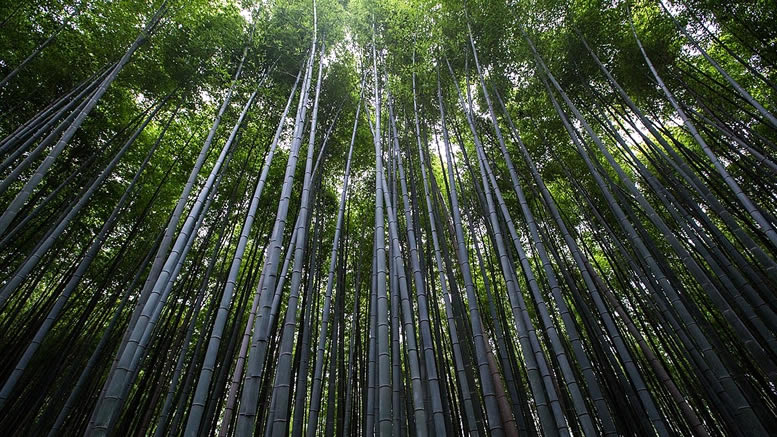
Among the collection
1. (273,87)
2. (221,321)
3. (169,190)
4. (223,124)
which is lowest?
(221,321)

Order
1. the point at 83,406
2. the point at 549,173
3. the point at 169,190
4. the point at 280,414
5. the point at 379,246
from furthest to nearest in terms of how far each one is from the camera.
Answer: the point at 549,173 < the point at 169,190 < the point at 83,406 < the point at 379,246 < the point at 280,414

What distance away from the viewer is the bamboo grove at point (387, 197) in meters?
2.02

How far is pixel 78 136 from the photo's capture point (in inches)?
163

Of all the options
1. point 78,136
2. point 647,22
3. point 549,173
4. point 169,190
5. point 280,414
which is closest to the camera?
point 280,414

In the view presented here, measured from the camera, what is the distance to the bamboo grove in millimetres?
2016

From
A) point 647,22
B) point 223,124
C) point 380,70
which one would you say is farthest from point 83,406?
point 647,22

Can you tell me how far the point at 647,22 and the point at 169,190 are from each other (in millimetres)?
5815

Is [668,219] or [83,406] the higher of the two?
[668,219]

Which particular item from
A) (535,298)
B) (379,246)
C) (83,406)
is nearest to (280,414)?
(379,246)

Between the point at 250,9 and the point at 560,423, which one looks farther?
the point at 250,9

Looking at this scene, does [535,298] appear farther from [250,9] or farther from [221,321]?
[250,9]

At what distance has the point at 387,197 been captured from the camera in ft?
7.27

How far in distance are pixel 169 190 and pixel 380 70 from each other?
10.0ft

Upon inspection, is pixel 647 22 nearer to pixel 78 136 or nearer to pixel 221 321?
pixel 221 321
